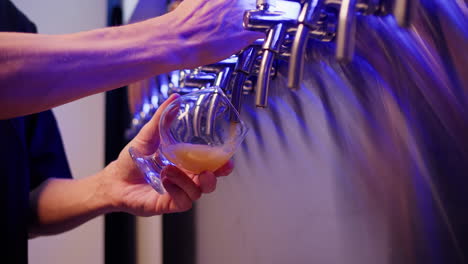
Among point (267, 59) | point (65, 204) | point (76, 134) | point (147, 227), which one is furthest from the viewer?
point (76, 134)

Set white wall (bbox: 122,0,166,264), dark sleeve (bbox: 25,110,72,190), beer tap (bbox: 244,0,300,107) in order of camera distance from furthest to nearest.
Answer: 1. white wall (bbox: 122,0,166,264)
2. dark sleeve (bbox: 25,110,72,190)
3. beer tap (bbox: 244,0,300,107)

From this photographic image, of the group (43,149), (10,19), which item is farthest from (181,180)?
(10,19)

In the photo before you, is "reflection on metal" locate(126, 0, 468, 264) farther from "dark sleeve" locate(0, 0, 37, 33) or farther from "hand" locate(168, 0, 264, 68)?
"dark sleeve" locate(0, 0, 37, 33)

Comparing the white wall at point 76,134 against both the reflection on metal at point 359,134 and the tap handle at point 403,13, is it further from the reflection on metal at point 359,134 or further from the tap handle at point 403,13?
the tap handle at point 403,13

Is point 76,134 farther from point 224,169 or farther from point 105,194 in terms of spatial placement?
point 224,169

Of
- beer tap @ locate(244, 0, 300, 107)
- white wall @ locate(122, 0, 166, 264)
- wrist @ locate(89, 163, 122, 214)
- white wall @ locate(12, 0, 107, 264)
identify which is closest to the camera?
beer tap @ locate(244, 0, 300, 107)

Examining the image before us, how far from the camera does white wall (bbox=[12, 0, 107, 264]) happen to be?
1.57 meters

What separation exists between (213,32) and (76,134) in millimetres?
1233

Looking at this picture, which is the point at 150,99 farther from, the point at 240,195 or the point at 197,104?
the point at 197,104

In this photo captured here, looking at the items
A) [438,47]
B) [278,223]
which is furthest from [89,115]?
[438,47]

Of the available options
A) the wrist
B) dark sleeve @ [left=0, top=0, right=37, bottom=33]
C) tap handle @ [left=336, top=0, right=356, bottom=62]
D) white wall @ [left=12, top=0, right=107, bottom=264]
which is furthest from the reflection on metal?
white wall @ [left=12, top=0, right=107, bottom=264]

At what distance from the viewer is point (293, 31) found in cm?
48

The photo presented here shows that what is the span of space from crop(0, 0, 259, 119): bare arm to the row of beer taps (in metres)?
0.05

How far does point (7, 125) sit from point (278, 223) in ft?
1.85
